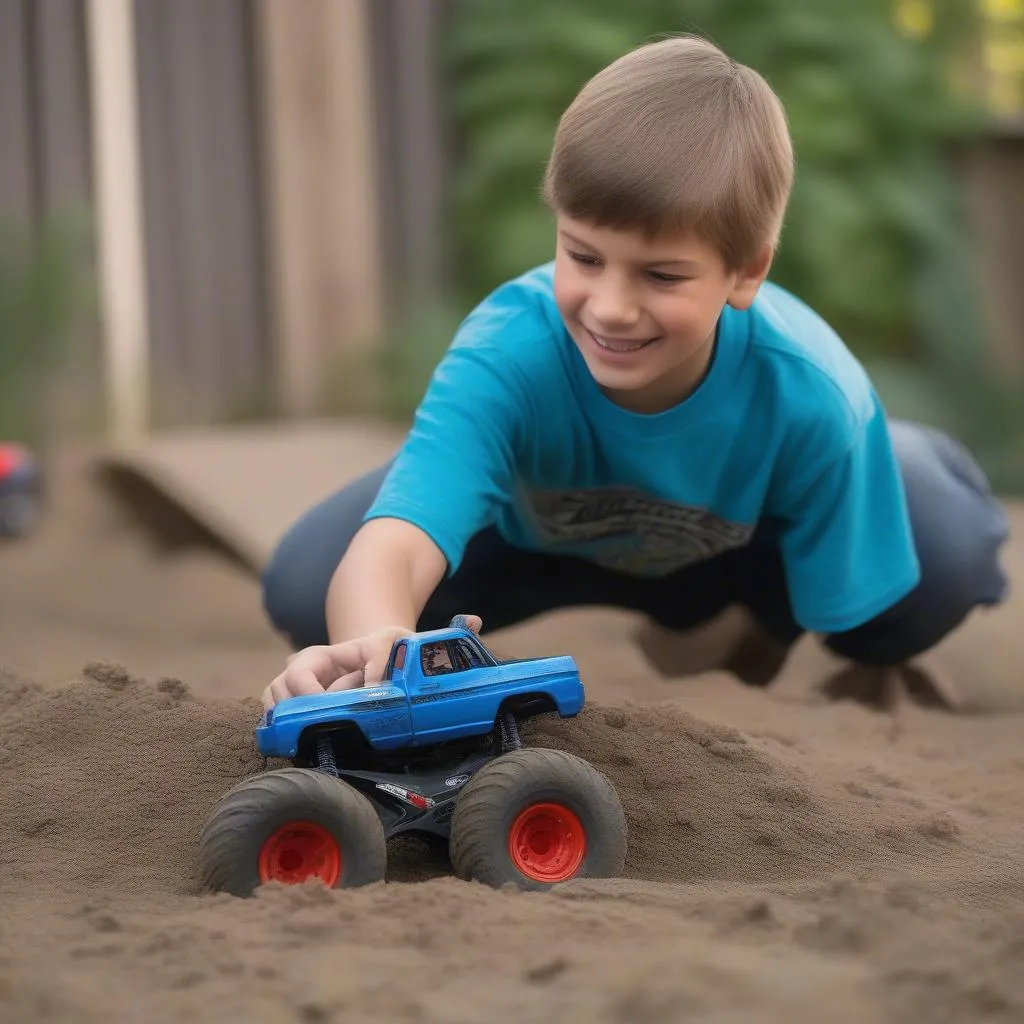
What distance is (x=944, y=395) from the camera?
23.5 ft

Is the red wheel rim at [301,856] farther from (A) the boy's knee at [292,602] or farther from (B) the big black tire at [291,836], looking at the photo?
(A) the boy's knee at [292,602]

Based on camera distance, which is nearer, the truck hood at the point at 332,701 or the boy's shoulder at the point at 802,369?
the truck hood at the point at 332,701

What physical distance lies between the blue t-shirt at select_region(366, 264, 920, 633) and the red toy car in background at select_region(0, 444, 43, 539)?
248 cm

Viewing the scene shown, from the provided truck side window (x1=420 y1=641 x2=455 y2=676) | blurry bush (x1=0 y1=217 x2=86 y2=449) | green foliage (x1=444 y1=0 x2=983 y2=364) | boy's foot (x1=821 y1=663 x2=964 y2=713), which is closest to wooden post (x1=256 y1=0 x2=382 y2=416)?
green foliage (x1=444 y1=0 x2=983 y2=364)

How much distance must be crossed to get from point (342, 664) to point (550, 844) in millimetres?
349

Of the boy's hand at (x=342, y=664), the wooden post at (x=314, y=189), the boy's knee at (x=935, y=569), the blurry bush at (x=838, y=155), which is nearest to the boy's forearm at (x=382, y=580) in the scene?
the boy's hand at (x=342, y=664)

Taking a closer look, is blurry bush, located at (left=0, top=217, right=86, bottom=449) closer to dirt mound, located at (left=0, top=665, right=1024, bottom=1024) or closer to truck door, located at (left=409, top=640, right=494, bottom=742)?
dirt mound, located at (left=0, top=665, right=1024, bottom=1024)

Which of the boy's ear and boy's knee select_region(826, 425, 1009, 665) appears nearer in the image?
the boy's ear

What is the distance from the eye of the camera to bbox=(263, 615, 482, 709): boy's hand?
76.7 inches

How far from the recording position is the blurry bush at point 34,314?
534 cm

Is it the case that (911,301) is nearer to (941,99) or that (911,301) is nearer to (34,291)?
(941,99)

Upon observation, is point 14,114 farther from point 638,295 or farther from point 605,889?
point 605,889

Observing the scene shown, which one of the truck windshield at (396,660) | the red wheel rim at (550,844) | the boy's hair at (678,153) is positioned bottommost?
the red wheel rim at (550,844)

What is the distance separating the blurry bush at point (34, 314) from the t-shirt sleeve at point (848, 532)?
3337 mm
